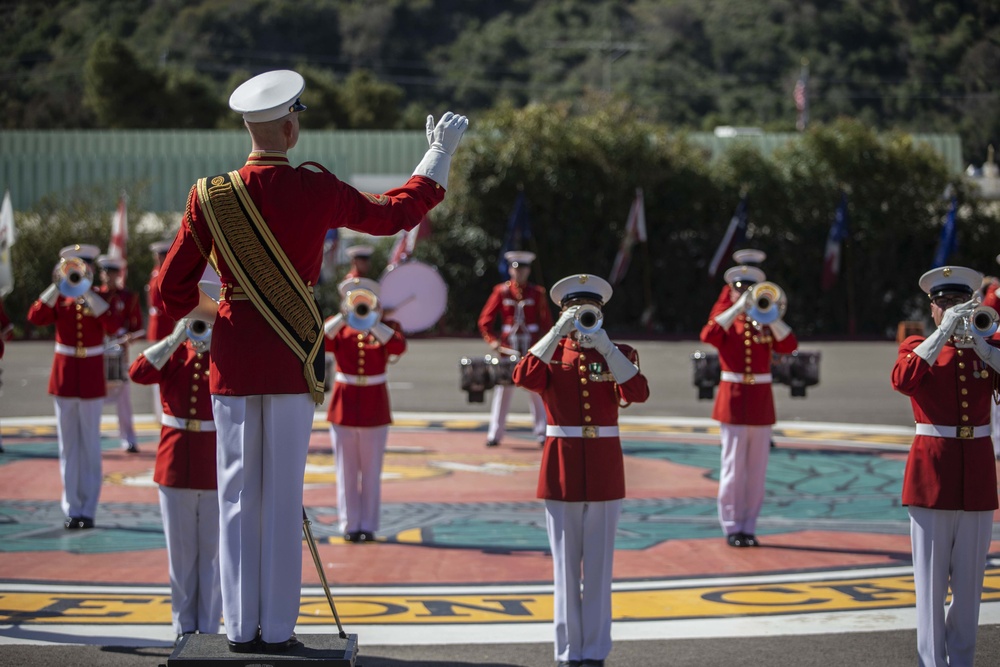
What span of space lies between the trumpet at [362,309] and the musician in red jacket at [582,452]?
3.28m

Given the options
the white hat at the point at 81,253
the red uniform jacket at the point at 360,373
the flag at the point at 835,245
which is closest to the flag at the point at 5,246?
the white hat at the point at 81,253

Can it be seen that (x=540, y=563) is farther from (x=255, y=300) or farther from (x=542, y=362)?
(x=255, y=300)

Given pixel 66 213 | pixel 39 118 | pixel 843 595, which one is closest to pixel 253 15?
pixel 39 118

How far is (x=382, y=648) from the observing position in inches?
283

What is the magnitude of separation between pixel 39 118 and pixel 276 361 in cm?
5093

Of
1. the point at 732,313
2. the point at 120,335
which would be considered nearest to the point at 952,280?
the point at 732,313

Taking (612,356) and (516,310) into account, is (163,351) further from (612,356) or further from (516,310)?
(516,310)

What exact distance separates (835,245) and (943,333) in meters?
25.9

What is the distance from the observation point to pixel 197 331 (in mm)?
7602

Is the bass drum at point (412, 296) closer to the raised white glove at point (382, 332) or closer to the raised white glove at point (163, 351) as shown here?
the raised white glove at point (382, 332)

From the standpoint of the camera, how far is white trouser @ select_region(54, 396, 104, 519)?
35.1ft

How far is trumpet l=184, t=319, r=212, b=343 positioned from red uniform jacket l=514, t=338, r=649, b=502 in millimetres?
1840

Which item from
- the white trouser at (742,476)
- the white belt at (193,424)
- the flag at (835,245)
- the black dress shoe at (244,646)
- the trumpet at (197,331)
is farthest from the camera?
the flag at (835,245)

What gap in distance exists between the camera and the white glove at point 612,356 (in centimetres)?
677
